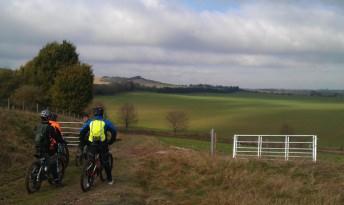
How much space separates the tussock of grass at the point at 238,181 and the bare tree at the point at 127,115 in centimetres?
6541

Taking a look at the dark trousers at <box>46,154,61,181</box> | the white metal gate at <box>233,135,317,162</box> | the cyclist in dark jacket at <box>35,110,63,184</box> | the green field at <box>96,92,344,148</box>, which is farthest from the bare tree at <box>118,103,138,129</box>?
the cyclist in dark jacket at <box>35,110,63,184</box>

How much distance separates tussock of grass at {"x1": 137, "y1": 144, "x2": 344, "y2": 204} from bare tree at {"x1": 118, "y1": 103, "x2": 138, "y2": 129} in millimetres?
65414

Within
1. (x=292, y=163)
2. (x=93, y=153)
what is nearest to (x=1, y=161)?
(x=93, y=153)

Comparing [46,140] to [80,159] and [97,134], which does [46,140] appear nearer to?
[97,134]

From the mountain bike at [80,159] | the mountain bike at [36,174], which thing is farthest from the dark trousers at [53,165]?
the mountain bike at [80,159]

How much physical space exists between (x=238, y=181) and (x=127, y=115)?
70.9 meters

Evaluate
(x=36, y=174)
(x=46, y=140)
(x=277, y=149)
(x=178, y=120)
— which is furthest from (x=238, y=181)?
(x=178, y=120)

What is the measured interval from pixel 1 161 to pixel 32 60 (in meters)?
54.0

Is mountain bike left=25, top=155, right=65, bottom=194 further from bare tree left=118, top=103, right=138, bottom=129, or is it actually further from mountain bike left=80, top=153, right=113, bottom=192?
bare tree left=118, top=103, right=138, bottom=129

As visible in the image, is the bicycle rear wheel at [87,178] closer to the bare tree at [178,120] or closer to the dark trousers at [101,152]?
the dark trousers at [101,152]

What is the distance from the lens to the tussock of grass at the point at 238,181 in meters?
10.8

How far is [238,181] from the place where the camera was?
13055 mm

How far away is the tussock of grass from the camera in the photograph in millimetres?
10816

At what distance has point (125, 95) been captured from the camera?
117 metres
